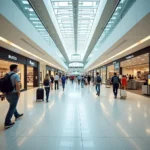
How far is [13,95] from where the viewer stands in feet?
16.4

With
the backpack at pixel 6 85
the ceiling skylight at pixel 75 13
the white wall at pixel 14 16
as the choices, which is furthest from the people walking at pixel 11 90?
the ceiling skylight at pixel 75 13

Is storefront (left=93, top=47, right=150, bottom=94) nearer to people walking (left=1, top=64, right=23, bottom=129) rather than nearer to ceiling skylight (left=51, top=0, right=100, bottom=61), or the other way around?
ceiling skylight (left=51, top=0, right=100, bottom=61)

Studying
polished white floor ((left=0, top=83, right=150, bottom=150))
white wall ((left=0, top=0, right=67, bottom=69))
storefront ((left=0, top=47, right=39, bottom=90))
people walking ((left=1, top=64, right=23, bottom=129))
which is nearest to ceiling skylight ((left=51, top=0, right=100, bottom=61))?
storefront ((left=0, top=47, right=39, bottom=90))

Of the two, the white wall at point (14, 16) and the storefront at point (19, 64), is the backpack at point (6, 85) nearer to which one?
the white wall at point (14, 16)

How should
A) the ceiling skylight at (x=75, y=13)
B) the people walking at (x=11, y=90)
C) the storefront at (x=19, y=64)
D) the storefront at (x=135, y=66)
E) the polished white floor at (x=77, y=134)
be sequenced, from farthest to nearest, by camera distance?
the ceiling skylight at (x=75, y=13)
the storefront at (x=135, y=66)
the storefront at (x=19, y=64)
the people walking at (x=11, y=90)
the polished white floor at (x=77, y=134)

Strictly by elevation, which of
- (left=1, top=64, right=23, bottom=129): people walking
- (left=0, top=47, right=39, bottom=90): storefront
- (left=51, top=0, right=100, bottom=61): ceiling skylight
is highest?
(left=51, top=0, right=100, bottom=61): ceiling skylight

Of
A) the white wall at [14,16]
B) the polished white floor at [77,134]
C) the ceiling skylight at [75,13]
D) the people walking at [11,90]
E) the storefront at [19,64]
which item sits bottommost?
the polished white floor at [77,134]

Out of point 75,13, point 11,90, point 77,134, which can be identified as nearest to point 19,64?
point 75,13

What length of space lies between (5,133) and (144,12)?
6239 mm

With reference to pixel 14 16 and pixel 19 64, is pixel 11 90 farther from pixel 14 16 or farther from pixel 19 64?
pixel 19 64

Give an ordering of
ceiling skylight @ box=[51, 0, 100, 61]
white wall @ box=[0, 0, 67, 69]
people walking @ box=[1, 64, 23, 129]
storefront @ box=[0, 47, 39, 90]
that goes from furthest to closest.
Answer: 1. ceiling skylight @ box=[51, 0, 100, 61]
2. storefront @ box=[0, 47, 39, 90]
3. white wall @ box=[0, 0, 67, 69]
4. people walking @ box=[1, 64, 23, 129]

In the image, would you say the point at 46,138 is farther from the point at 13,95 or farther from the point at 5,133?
the point at 13,95

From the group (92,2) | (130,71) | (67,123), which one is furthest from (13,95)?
(130,71)

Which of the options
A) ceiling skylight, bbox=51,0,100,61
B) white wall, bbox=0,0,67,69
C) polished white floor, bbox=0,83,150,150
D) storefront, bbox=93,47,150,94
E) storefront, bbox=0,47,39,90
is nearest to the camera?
polished white floor, bbox=0,83,150,150
